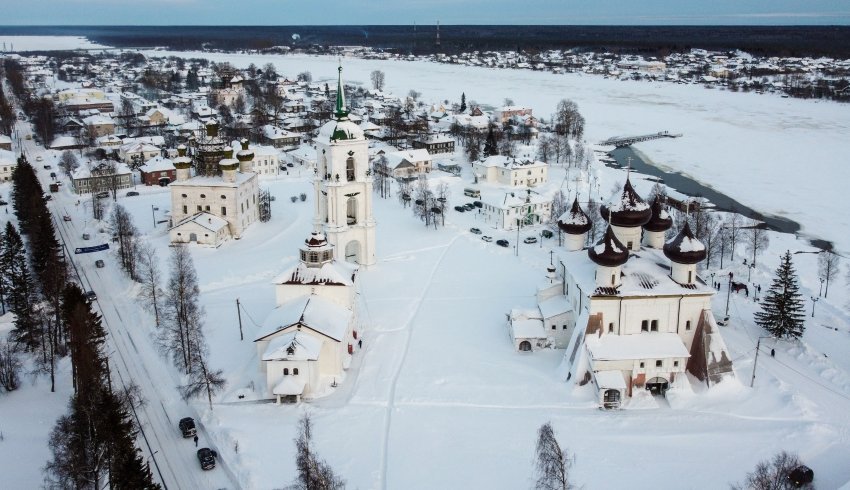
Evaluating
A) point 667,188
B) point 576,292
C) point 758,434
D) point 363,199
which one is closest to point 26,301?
point 363,199

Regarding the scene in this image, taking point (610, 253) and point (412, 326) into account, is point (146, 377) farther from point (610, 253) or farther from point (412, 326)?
point (610, 253)

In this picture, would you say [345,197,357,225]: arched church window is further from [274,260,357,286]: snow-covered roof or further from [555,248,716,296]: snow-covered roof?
[555,248,716,296]: snow-covered roof

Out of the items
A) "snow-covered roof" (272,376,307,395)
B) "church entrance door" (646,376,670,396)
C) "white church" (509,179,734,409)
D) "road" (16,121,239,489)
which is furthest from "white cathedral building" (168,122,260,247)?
"church entrance door" (646,376,670,396)

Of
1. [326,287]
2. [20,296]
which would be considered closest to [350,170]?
[326,287]

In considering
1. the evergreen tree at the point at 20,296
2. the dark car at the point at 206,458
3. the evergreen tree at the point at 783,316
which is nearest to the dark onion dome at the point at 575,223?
the evergreen tree at the point at 783,316

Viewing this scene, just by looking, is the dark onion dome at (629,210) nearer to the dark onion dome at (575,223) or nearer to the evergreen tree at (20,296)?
the dark onion dome at (575,223)

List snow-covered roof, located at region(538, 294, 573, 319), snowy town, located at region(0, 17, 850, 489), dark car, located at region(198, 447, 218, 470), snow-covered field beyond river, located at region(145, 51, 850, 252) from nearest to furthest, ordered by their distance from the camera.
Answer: dark car, located at region(198, 447, 218, 470), snowy town, located at region(0, 17, 850, 489), snow-covered roof, located at region(538, 294, 573, 319), snow-covered field beyond river, located at region(145, 51, 850, 252)

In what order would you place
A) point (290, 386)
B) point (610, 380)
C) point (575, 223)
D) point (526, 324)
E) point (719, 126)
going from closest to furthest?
point (290, 386), point (610, 380), point (526, 324), point (575, 223), point (719, 126)
